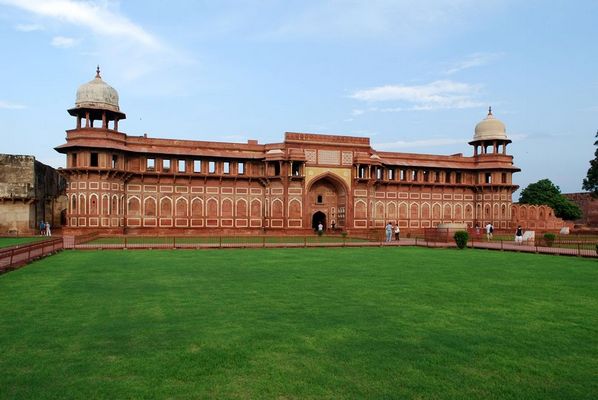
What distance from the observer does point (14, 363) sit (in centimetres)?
484

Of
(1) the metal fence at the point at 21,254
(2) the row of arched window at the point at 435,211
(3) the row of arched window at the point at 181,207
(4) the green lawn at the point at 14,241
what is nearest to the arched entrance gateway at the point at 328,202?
(3) the row of arched window at the point at 181,207

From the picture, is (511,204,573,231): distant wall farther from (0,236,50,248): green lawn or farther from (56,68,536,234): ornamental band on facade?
(0,236,50,248): green lawn

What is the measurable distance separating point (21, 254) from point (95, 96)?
19.6 m

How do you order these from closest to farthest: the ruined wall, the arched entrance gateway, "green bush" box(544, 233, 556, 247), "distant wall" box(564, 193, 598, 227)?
"green bush" box(544, 233, 556, 247) < the ruined wall < the arched entrance gateway < "distant wall" box(564, 193, 598, 227)

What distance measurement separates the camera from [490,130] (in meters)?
41.4

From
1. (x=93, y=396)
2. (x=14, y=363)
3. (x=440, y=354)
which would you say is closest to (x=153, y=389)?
(x=93, y=396)

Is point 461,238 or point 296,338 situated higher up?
point 461,238

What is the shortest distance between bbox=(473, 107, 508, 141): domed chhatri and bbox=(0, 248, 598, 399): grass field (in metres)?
32.5

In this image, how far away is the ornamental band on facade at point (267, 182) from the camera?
32031mm

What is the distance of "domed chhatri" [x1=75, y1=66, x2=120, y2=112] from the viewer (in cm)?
3198

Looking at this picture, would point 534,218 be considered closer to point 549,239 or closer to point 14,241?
point 549,239

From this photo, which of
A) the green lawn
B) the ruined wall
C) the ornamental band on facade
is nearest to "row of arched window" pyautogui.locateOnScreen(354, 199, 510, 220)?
the ornamental band on facade

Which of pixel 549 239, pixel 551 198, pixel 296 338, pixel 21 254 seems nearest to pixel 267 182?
pixel 549 239

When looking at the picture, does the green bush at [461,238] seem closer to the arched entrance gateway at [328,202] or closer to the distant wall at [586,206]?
the arched entrance gateway at [328,202]
